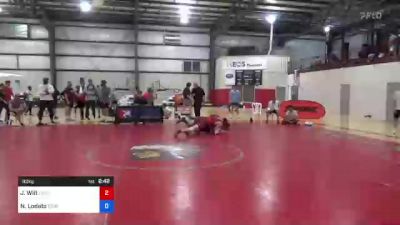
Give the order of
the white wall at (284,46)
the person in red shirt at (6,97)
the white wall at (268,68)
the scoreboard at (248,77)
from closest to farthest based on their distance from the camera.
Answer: the person in red shirt at (6,97) < the white wall at (268,68) < the scoreboard at (248,77) < the white wall at (284,46)

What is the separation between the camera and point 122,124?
1296cm

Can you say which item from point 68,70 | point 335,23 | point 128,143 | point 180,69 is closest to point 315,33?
point 335,23

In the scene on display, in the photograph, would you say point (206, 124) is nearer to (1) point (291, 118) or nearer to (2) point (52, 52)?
(1) point (291, 118)

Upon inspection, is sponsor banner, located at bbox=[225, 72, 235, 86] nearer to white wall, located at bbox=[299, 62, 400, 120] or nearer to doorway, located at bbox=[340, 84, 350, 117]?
white wall, located at bbox=[299, 62, 400, 120]

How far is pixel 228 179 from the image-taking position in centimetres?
483

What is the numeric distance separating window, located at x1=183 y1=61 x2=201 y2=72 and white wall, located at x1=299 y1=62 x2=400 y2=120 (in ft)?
27.7

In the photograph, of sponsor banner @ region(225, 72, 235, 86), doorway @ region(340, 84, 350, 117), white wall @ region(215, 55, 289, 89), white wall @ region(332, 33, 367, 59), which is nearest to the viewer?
doorway @ region(340, 84, 350, 117)

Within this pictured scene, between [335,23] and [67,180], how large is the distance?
2615 cm

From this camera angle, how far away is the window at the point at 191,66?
28109mm

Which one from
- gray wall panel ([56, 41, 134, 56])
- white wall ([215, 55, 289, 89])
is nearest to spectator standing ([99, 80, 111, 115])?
gray wall panel ([56, 41, 134, 56])

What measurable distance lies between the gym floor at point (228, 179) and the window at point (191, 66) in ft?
65.0

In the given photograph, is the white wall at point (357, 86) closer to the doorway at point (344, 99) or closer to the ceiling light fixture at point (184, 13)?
the doorway at point (344, 99)

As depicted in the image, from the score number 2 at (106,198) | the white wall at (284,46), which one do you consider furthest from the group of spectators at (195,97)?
the white wall at (284,46)
